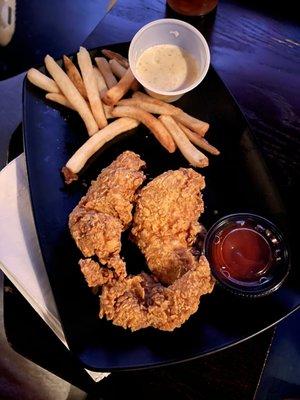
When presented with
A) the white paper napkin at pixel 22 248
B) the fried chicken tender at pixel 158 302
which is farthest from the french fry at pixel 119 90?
the fried chicken tender at pixel 158 302

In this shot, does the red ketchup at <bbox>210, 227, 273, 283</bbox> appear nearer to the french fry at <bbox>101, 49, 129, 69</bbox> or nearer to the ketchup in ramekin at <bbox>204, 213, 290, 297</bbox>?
the ketchup in ramekin at <bbox>204, 213, 290, 297</bbox>

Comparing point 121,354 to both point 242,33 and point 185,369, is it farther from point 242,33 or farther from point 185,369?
point 242,33

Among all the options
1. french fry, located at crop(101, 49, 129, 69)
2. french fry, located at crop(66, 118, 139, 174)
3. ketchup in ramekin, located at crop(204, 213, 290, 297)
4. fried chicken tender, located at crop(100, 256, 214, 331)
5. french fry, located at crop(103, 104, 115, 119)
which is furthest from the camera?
french fry, located at crop(101, 49, 129, 69)

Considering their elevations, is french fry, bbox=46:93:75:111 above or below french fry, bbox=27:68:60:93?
below

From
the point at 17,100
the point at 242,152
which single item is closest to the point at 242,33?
the point at 242,152

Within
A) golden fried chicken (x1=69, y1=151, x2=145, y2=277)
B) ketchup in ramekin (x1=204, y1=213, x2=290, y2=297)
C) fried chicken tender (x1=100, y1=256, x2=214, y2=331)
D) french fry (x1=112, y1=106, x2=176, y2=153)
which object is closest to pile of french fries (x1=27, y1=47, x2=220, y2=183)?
french fry (x1=112, y1=106, x2=176, y2=153)

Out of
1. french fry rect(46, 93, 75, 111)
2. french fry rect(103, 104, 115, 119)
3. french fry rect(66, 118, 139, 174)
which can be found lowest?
french fry rect(66, 118, 139, 174)
